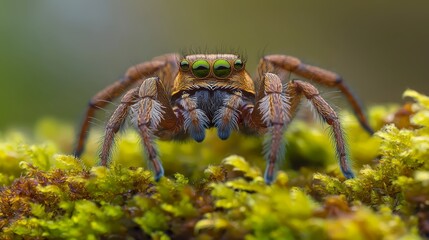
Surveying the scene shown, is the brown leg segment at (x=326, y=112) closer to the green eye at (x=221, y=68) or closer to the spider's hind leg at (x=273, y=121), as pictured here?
the spider's hind leg at (x=273, y=121)

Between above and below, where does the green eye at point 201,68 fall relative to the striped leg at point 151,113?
above

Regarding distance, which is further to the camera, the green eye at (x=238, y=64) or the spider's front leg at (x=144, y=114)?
the green eye at (x=238, y=64)

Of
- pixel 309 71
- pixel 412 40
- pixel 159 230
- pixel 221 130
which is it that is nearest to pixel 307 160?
pixel 309 71

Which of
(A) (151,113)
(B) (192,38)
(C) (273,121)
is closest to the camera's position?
(C) (273,121)

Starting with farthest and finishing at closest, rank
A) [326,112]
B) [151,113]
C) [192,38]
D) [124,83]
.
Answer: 1. [192,38]
2. [124,83]
3. [326,112]
4. [151,113]

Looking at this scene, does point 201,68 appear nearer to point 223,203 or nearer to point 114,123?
point 114,123

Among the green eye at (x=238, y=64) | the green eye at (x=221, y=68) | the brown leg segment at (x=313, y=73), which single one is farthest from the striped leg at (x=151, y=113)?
the brown leg segment at (x=313, y=73)

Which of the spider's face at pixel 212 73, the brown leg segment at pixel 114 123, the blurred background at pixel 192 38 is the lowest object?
the brown leg segment at pixel 114 123

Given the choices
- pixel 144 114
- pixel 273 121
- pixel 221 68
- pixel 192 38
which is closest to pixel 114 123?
pixel 144 114
